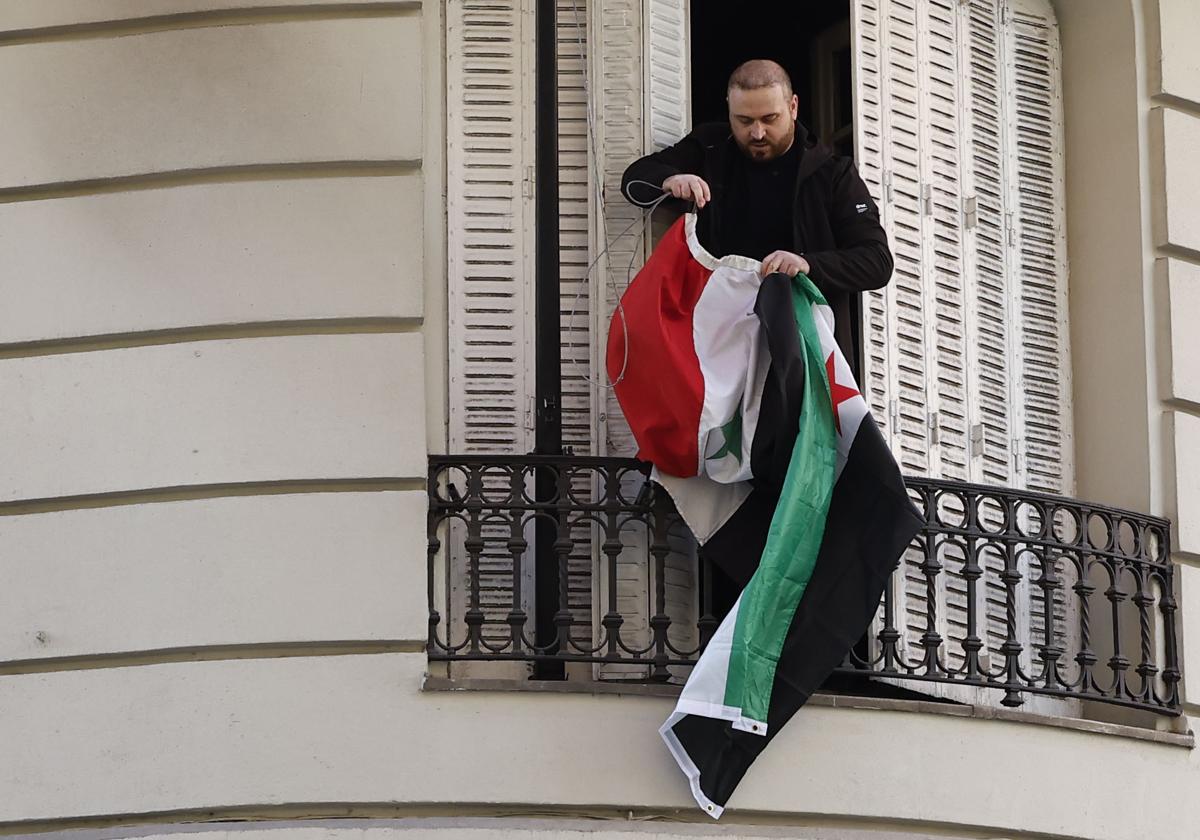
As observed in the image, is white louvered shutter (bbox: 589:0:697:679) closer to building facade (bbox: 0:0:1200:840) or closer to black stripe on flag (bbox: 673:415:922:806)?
building facade (bbox: 0:0:1200:840)

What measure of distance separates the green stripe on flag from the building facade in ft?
1.05

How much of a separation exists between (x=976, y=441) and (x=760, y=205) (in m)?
1.30

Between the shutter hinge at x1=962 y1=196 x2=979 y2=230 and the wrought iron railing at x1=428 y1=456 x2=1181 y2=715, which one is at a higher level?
the shutter hinge at x1=962 y1=196 x2=979 y2=230

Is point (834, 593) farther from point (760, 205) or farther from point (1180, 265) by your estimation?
point (1180, 265)

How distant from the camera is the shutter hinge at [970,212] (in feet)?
34.5

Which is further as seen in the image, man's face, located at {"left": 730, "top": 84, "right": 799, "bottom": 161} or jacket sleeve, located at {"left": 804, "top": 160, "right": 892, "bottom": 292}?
man's face, located at {"left": 730, "top": 84, "right": 799, "bottom": 161}

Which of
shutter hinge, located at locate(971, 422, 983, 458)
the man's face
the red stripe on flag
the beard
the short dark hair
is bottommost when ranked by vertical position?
shutter hinge, located at locate(971, 422, 983, 458)

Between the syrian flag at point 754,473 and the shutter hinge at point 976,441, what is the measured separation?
106 cm

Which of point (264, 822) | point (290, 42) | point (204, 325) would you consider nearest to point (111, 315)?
point (204, 325)

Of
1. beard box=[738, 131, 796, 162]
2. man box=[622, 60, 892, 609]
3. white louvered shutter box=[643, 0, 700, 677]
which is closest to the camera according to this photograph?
man box=[622, 60, 892, 609]

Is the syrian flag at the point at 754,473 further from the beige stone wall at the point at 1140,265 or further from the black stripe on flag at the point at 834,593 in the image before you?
the beige stone wall at the point at 1140,265

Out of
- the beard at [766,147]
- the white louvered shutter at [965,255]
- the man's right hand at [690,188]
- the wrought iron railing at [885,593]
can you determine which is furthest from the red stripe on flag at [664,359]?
the white louvered shutter at [965,255]

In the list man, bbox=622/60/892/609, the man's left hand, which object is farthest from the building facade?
the man's left hand

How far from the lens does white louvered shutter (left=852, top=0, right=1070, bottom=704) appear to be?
10.1 m
